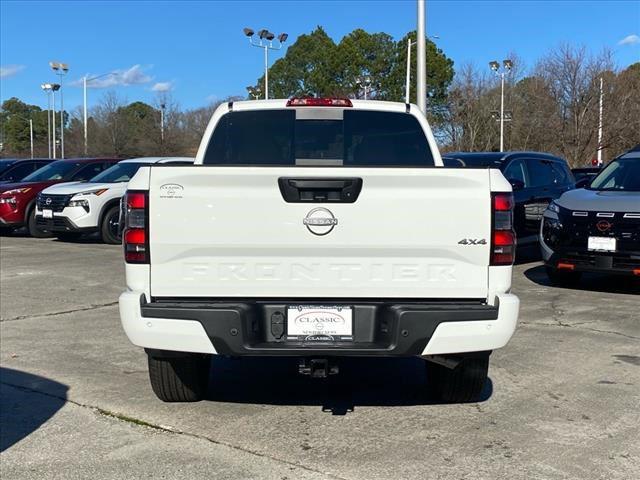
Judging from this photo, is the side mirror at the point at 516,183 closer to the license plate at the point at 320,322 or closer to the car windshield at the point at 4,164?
the license plate at the point at 320,322

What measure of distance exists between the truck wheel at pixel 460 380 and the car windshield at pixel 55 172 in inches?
551

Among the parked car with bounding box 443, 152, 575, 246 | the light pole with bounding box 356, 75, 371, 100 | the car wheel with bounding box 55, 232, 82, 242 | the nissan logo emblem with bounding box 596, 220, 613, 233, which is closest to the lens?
the nissan logo emblem with bounding box 596, 220, 613, 233

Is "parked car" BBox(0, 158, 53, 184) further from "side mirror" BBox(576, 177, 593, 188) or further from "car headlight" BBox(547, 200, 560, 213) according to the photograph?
"car headlight" BBox(547, 200, 560, 213)

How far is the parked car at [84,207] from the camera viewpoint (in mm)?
14398

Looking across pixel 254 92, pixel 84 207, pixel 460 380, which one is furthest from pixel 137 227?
pixel 254 92

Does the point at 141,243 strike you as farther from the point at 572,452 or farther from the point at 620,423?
the point at 620,423

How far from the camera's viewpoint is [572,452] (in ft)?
13.2

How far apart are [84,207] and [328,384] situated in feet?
33.9

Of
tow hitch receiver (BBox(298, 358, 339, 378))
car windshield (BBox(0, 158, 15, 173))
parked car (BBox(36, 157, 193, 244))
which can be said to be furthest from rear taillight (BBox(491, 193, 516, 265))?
car windshield (BBox(0, 158, 15, 173))

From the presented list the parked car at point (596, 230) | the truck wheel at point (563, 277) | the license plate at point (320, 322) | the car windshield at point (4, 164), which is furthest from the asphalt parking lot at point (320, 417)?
the car windshield at point (4, 164)

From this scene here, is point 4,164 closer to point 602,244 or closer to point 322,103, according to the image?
point 602,244

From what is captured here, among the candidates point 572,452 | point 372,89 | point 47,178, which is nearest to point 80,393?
point 572,452

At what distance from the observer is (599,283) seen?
10.1 metres

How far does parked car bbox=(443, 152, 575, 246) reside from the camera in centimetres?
1125
